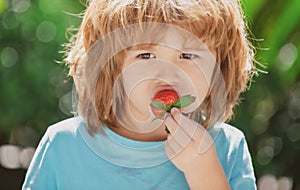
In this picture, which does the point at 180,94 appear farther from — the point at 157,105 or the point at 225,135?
the point at 225,135

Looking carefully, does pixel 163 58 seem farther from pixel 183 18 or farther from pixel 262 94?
pixel 262 94

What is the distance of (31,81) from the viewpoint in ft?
8.24

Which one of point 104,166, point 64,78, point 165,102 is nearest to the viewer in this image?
point 165,102

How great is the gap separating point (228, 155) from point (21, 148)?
3.42ft

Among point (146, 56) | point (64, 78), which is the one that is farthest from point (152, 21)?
point (64, 78)

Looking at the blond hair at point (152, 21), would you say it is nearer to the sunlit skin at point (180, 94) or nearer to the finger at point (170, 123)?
the sunlit skin at point (180, 94)

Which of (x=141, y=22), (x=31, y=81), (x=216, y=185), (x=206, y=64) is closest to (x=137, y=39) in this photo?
(x=141, y=22)

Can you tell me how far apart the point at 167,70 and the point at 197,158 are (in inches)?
7.6

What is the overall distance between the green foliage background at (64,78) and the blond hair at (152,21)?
0.79 m

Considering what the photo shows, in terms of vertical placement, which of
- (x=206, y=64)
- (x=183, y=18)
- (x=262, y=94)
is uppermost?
(x=183, y=18)


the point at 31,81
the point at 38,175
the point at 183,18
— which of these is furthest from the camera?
the point at 31,81

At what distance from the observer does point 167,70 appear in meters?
1.50

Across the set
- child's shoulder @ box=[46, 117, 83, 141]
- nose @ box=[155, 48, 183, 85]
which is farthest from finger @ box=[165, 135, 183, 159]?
child's shoulder @ box=[46, 117, 83, 141]

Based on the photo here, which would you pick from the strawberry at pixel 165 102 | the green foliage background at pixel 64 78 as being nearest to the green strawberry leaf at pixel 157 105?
the strawberry at pixel 165 102
